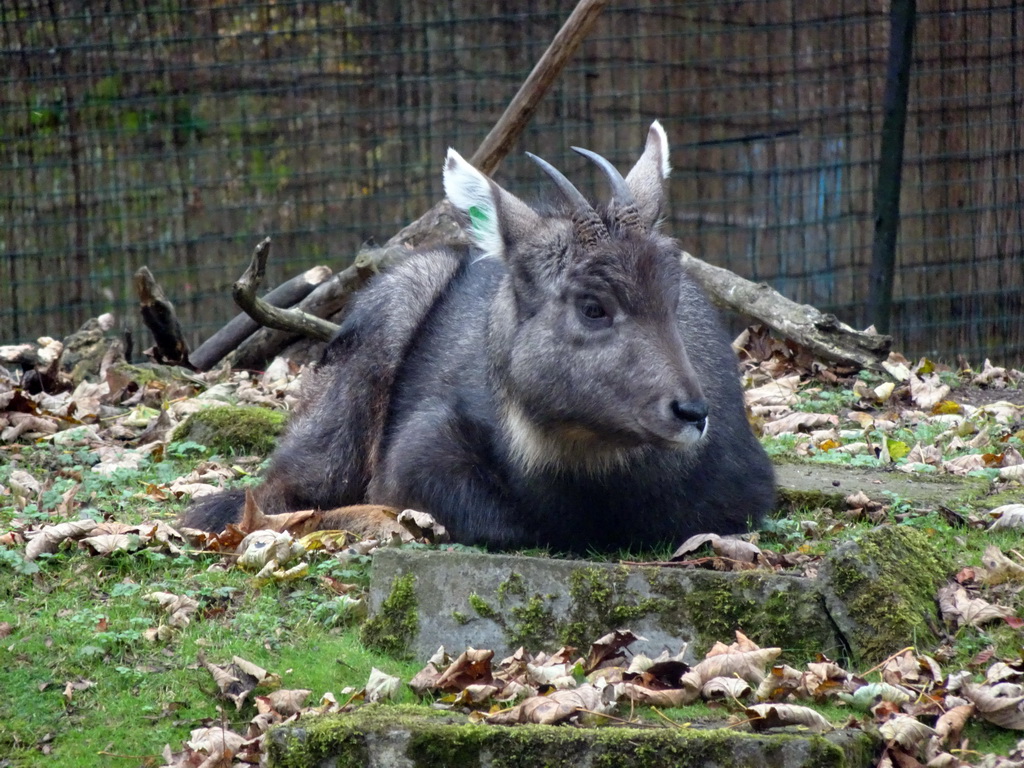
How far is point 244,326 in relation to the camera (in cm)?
1031

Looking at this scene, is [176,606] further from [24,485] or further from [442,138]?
[442,138]

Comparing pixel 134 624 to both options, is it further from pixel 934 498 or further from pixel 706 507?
pixel 934 498

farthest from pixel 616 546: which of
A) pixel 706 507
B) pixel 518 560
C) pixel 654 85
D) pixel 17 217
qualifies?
pixel 17 217

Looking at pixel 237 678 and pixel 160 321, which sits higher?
pixel 160 321

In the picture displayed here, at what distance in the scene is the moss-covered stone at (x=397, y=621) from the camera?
4.30m

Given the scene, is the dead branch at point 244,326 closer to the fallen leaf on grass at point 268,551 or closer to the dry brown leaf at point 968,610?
the fallen leaf on grass at point 268,551

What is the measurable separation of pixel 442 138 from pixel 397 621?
769 cm

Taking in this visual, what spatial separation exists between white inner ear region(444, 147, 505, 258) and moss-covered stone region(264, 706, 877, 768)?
2.61 m

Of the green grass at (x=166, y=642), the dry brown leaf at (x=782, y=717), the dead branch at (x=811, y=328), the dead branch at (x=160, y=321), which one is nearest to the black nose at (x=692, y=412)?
the green grass at (x=166, y=642)

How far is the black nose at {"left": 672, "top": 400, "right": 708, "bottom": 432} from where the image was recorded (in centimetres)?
485

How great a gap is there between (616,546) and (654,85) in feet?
22.9

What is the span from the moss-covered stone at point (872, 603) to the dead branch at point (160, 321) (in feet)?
21.0

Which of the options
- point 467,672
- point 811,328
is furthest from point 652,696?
point 811,328

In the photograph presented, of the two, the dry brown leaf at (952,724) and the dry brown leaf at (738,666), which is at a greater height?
the dry brown leaf at (738,666)
